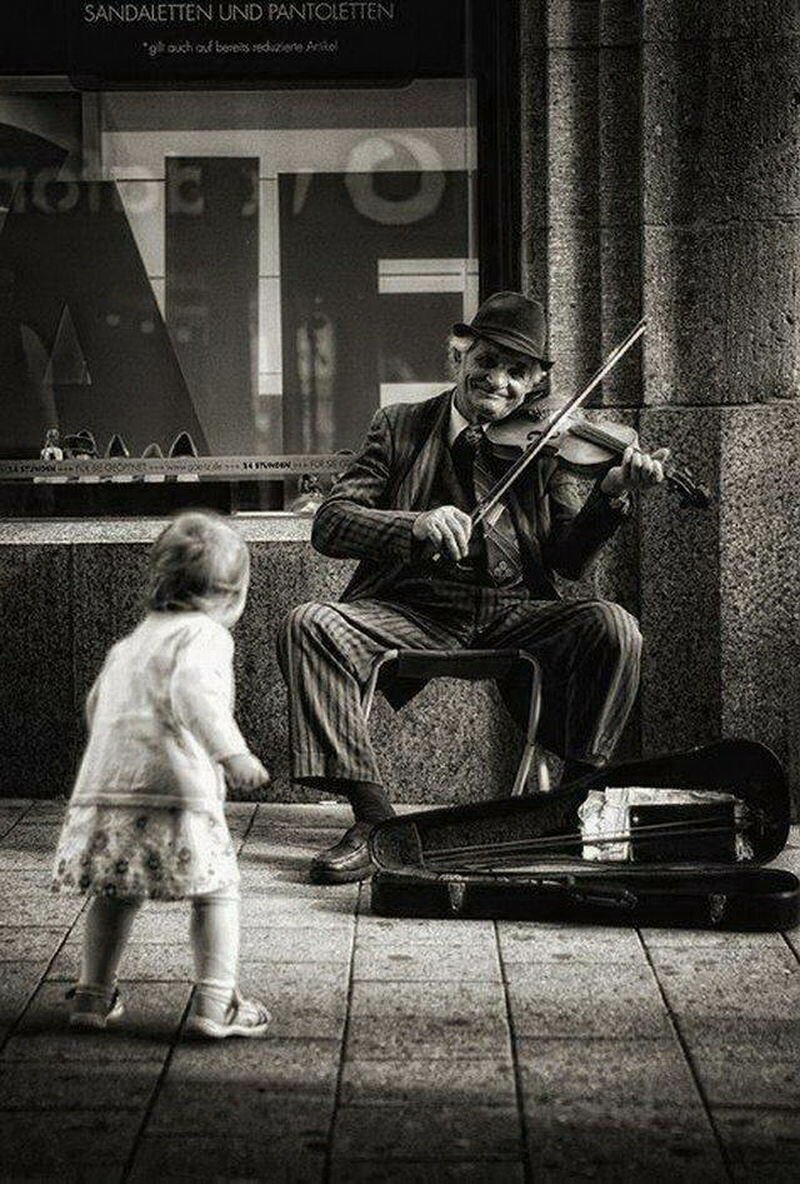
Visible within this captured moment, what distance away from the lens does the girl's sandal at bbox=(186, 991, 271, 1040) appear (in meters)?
4.07

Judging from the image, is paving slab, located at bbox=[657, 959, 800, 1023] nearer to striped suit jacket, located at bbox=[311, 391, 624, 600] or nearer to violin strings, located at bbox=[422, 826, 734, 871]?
violin strings, located at bbox=[422, 826, 734, 871]

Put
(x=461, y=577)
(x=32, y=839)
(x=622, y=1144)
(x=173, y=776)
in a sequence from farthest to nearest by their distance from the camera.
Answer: (x=32, y=839) < (x=461, y=577) < (x=173, y=776) < (x=622, y=1144)

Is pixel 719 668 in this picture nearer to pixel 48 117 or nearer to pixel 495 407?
pixel 495 407

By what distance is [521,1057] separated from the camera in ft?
13.1

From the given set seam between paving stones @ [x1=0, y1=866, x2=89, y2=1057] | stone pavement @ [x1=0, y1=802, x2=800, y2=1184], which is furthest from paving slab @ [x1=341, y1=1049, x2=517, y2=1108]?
seam between paving stones @ [x1=0, y1=866, x2=89, y2=1057]

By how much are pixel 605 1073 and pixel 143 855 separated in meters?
0.99

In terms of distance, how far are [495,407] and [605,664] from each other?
0.82 m

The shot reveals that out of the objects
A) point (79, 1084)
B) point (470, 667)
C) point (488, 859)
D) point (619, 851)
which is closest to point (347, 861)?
point (488, 859)

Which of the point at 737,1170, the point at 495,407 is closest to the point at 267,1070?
the point at 737,1170

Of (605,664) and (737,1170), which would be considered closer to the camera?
(737,1170)

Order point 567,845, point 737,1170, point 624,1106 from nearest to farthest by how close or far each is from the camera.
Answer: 1. point 737,1170
2. point 624,1106
3. point 567,845

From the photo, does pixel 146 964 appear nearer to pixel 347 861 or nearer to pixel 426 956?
pixel 426 956

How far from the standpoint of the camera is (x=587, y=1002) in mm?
4406

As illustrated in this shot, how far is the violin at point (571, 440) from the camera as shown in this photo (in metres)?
5.72
